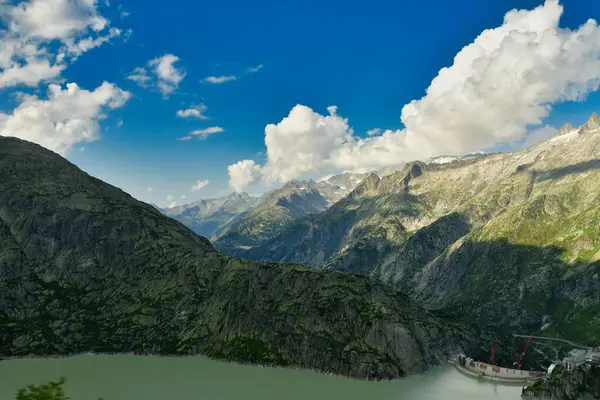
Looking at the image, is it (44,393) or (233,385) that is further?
(233,385)

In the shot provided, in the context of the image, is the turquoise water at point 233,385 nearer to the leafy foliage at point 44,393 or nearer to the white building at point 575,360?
the white building at point 575,360

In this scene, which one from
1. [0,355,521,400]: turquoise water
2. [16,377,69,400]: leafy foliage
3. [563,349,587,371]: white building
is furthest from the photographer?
[0,355,521,400]: turquoise water

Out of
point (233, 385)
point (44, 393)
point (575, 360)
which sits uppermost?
point (44, 393)

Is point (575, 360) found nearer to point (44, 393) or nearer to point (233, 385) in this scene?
point (233, 385)

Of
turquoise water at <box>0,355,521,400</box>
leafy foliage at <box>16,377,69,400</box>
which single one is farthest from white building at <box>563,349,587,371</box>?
leafy foliage at <box>16,377,69,400</box>

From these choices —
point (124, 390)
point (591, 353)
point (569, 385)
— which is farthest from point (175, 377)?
point (591, 353)

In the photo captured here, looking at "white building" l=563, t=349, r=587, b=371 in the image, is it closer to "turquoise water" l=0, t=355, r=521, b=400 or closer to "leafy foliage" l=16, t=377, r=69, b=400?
"turquoise water" l=0, t=355, r=521, b=400

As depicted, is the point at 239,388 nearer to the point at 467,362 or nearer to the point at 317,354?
the point at 317,354

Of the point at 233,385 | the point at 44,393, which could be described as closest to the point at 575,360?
the point at 233,385
